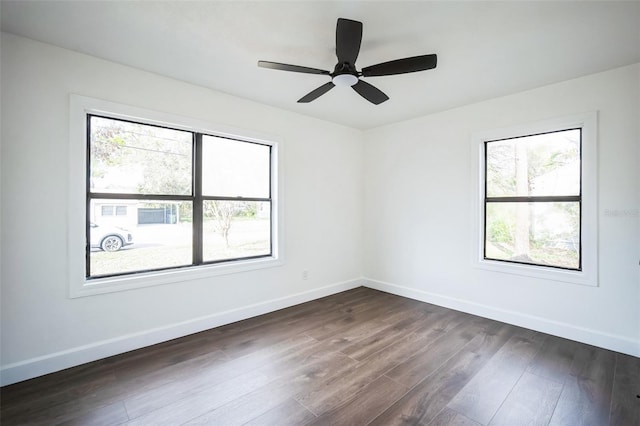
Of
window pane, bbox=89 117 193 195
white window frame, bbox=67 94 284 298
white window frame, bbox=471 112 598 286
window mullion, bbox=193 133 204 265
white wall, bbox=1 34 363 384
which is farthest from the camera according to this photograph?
window mullion, bbox=193 133 204 265

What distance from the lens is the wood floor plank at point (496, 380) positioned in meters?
1.90

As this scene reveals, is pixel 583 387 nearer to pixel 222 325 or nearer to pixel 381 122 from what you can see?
pixel 222 325

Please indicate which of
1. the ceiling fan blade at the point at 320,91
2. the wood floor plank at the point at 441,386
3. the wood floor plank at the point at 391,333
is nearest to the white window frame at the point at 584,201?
the wood floor plank at the point at 441,386

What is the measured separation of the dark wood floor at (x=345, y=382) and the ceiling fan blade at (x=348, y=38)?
244 cm

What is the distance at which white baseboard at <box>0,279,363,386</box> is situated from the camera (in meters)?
2.22

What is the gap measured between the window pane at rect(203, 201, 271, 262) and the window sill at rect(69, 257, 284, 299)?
0.15 metres

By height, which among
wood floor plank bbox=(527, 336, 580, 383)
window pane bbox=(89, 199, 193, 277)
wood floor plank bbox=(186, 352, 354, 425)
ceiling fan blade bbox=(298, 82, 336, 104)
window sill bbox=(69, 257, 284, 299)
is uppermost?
ceiling fan blade bbox=(298, 82, 336, 104)

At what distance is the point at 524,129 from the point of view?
3.21 m

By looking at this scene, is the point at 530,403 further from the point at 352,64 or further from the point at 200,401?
the point at 352,64

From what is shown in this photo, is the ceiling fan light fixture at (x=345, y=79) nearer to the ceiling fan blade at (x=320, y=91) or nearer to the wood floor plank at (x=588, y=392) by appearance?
the ceiling fan blade at (x=320, y=91)

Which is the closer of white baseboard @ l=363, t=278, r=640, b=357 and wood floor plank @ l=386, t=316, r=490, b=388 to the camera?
wood floor plank @ l=386, t=316, r=490, b=388

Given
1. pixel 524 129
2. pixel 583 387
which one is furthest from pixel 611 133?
pixel 583 387

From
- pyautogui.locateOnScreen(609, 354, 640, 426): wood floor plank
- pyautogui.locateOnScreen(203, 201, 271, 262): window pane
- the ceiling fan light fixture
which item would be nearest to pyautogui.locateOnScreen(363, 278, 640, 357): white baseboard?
pyautogui.locateOnScreen(609, 354, 640, 426): wood floor plank

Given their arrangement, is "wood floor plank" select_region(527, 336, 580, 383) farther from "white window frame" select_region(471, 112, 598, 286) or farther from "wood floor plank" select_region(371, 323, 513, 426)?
"white window frame" select_region(471, 112, 598, 286)
